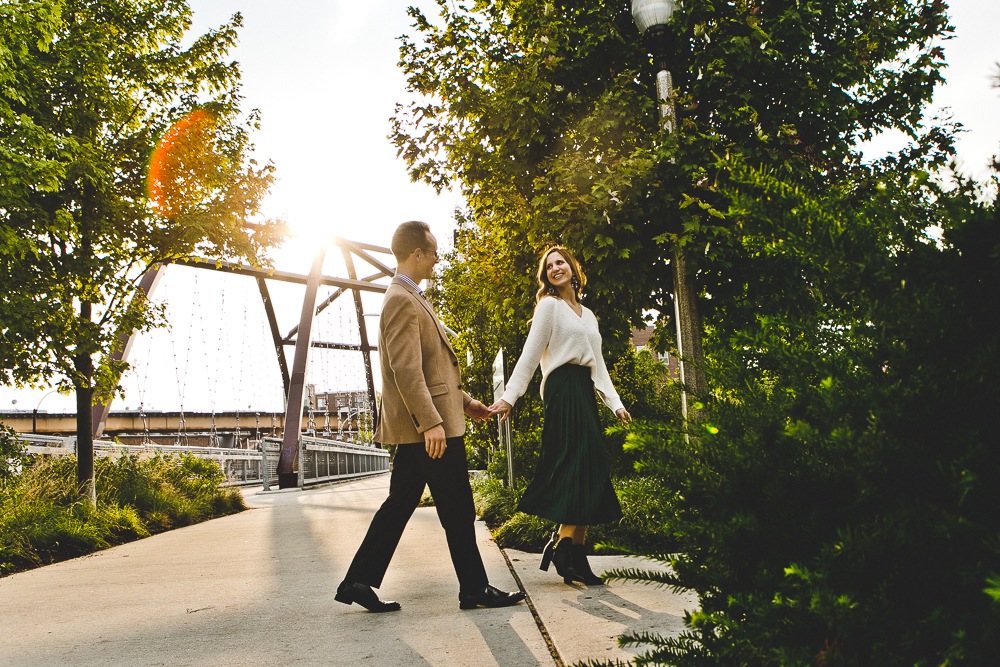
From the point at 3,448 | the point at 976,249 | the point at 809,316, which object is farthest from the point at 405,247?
the point at 3,448

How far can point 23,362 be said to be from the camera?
774 centimetres

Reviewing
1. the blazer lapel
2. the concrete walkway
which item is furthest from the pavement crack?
the blazer lapel

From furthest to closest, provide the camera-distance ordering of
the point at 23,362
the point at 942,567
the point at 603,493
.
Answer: the point at 23,362 → the point at 603,493 → the point at 942,567

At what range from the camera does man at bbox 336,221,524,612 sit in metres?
3.02

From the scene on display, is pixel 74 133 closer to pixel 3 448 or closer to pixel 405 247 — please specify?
pixel 3 448

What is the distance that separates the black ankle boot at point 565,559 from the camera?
3.34 m

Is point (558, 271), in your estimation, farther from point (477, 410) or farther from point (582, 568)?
point (582, 568)

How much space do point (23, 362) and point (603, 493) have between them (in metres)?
7.40

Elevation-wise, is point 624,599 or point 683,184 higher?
point 683,184

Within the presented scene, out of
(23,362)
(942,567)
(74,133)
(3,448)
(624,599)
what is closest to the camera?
(942,567)

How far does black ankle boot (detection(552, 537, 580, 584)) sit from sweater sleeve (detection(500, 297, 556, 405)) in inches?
30.6

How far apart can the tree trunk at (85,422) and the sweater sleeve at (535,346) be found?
6543 millimetres

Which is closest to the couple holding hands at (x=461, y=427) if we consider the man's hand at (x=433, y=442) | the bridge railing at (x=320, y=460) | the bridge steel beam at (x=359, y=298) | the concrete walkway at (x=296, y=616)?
the man's hand at (x=433, y=442)

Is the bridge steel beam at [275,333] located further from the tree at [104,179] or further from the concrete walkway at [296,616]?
the concrete walkway at [296,616]
